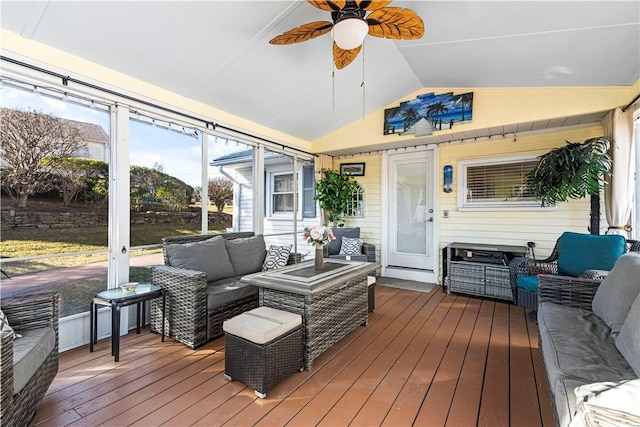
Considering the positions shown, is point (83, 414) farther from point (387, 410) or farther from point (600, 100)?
point (600, 100)

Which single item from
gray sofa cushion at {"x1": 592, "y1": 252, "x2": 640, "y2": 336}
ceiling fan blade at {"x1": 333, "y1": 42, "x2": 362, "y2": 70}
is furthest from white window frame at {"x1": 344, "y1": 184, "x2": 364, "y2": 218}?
gray sofa cushion at {"x1": 592, "y1": 252, "x2": 640, "y2": 336}

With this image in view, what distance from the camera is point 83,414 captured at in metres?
1.81

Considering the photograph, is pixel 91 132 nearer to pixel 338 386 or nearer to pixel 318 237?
pixel 318 237

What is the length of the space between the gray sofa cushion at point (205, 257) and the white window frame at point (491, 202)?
381 cm

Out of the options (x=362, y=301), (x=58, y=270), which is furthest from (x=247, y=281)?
(x=58, y=270)

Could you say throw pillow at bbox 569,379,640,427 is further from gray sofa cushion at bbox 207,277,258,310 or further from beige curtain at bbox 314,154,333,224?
beige curtain at bbox 314,154,333,224

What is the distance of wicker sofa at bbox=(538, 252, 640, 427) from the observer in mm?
986

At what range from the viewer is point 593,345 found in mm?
1717

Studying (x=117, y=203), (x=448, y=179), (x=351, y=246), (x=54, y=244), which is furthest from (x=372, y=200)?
(x=54, y=244)

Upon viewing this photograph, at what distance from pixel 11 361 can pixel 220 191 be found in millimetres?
2998

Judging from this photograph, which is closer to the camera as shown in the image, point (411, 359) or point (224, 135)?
point (411, 359)

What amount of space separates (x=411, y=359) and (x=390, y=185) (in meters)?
3.68

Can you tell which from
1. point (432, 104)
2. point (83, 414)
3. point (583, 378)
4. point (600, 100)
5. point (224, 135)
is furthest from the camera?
point (432, 104)

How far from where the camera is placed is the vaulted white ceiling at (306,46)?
7.70 feet
